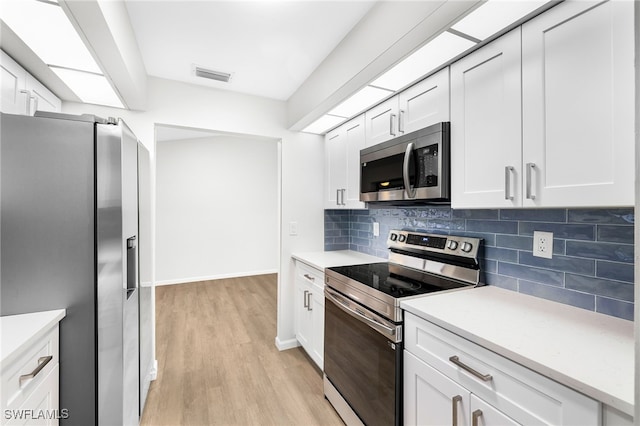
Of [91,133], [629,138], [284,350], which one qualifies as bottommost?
[284,350]

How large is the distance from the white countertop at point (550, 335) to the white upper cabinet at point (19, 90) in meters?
2.14

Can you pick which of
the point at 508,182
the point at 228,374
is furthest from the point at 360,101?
the point at 228,374

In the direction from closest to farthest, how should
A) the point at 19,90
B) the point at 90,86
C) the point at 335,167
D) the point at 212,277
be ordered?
the point at 19,90
the point at 90,86
the point at 335,167
the point at 212,277

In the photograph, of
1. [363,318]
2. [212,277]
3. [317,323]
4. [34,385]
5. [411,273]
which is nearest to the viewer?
[34,385]

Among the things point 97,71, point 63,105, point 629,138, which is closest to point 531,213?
point 629,138

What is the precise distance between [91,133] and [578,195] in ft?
6.53

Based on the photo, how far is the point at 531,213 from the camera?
144 centimetres

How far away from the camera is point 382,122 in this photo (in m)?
2.05

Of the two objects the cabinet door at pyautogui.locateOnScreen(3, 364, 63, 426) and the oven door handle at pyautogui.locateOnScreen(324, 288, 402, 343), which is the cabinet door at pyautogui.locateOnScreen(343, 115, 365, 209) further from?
the cabinet door at pyautogui.locateOnScreen(3, 364, 63, 426)

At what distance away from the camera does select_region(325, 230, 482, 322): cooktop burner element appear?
1500 millimetres

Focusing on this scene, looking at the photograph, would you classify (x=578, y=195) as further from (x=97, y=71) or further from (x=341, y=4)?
(x=97, y=71)

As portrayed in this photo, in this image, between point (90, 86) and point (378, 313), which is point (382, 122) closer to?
point (378, 313)

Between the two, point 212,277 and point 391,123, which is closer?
point 391,123

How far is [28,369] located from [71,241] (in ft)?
1.62
